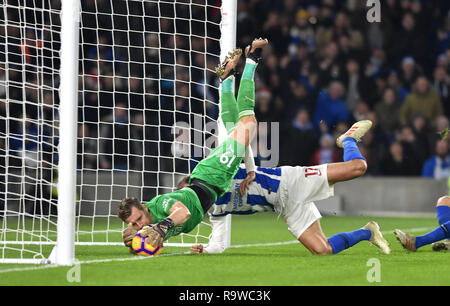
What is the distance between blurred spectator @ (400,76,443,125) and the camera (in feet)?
49.6

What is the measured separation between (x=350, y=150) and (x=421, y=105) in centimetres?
802

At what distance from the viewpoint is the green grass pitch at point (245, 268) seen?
5484mm

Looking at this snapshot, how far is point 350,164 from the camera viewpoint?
24.5 ft

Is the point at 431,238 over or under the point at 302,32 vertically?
under

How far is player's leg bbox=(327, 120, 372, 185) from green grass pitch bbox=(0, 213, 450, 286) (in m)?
0.71

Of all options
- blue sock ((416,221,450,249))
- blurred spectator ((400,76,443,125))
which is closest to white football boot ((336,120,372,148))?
blue sock ((416,221,450,249))

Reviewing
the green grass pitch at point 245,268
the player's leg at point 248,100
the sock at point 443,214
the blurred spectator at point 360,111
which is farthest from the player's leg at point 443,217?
the blurred spectator at point 360,111

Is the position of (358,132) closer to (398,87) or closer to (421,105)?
(421,105)

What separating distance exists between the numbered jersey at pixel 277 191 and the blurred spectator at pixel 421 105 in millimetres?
7936

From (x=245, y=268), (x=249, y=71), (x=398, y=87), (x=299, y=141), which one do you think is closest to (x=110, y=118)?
(x=299, y=141)

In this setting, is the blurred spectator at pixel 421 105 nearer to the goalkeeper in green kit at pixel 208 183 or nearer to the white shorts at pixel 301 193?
the white shorts at pixel 301 193

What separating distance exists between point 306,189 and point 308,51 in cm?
909

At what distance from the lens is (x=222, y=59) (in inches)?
314

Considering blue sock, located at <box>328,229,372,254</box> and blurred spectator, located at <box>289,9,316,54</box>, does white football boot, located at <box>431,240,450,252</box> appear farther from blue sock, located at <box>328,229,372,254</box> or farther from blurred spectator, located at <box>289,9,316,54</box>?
blurred spectator, located at <box>289,9,316,54</box>
